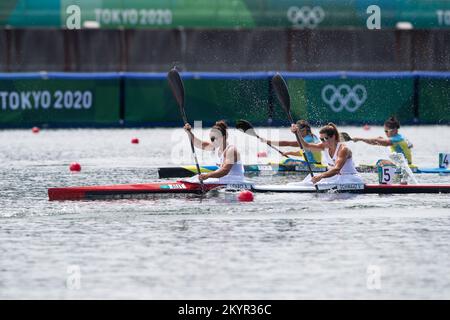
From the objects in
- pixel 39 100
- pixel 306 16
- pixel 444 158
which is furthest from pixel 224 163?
pixel 306 16

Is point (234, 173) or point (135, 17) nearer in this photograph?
point (234, 173)

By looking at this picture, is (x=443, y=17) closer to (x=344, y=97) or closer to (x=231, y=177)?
(x=344, y=97)

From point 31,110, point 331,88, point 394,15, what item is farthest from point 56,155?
point 394,15

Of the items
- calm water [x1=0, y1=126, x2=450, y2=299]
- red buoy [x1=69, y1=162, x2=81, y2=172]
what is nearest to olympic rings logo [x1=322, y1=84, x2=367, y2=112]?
red buoy [x1=69, y1=162, x2=81, y2=172]

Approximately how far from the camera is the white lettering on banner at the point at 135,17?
1586 inches

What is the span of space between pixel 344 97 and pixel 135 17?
774 cm

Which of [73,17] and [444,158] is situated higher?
[73,17]

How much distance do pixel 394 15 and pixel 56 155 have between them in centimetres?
1609

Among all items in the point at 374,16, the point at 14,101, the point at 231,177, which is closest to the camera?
the point at 231,177

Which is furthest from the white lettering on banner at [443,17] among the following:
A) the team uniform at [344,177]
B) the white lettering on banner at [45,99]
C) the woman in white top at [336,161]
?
the team uniform at [344,177]

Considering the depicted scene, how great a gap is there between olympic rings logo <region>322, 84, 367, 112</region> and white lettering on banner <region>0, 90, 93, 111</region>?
21.5 ft

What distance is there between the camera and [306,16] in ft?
133

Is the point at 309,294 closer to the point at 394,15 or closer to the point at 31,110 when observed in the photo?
the point at 31,110
